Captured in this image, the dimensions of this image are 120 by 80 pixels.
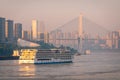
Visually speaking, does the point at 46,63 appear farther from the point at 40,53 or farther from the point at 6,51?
the point at 6,51

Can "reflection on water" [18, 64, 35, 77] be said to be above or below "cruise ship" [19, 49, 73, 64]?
below

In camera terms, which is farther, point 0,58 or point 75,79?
point 0,58

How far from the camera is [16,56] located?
5331cm

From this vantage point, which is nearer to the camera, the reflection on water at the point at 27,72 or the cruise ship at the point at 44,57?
the reflection on water at the point at 27,72

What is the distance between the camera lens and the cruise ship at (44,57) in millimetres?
39469

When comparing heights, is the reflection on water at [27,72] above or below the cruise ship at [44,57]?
below

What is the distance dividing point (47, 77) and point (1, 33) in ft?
141

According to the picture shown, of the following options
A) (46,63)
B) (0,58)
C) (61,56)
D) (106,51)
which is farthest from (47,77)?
(106,51)

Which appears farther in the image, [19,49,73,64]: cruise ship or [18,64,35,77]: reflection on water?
[19,49,73,64]: cruise ship

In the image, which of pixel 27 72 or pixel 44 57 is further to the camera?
pixel 44 57

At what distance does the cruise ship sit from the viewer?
3947cm

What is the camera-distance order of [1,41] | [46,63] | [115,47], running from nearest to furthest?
[46,63]
[1,41]
[115,47]

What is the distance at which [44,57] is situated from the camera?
40344mm

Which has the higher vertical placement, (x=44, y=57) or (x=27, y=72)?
(x=44, y=57)
